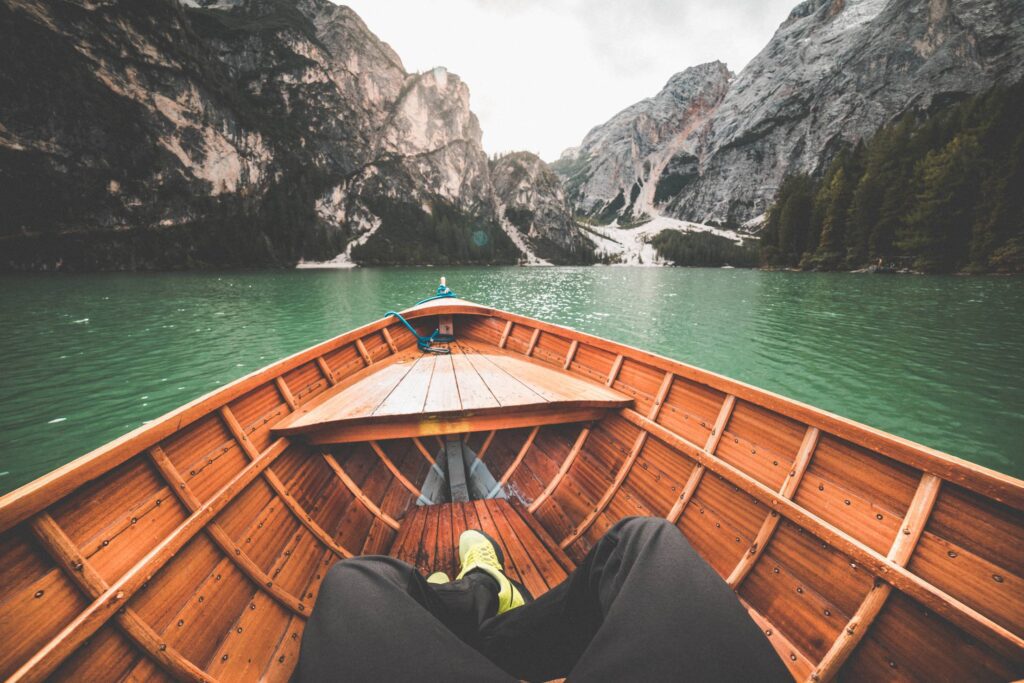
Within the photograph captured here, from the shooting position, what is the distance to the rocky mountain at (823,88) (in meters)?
85.6

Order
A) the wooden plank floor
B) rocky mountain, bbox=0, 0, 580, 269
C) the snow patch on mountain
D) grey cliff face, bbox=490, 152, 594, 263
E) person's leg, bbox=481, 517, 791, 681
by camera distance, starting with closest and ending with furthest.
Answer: person's leg, bbox=481, 517, 791, 681
the wooden plank floor
rocky mountain, bbox=0, 0, 580, 269
grey cliff face, bbox=490, 152, 594, 263
the snow patch on mountain

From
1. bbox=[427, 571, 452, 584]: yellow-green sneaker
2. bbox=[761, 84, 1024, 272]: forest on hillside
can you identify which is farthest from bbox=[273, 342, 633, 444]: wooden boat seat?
bbox=[761, 84, 1024, 272]: forest on hillside

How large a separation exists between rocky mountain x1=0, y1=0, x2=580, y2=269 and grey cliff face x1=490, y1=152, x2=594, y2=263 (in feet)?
12.4

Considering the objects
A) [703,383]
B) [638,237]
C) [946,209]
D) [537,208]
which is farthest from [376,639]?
[638,237]

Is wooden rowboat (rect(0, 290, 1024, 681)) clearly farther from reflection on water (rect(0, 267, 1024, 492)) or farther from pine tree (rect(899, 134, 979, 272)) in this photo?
pine tree (rect(899, 134, 979, 272))

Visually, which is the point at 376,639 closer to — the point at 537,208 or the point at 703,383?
the point at 703,383

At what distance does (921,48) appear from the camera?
311 ft

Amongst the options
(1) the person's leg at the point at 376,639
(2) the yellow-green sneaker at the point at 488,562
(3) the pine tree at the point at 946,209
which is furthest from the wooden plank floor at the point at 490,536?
(3) the pine tree at the point at 946,209

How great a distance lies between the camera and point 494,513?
11.7 ft

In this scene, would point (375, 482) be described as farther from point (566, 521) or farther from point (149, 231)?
point (149, 231)

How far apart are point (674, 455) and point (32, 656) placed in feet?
12.6

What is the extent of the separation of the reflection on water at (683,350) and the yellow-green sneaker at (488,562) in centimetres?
755

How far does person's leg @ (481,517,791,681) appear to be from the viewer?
1.11 meters

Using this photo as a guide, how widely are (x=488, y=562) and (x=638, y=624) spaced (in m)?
1.78
